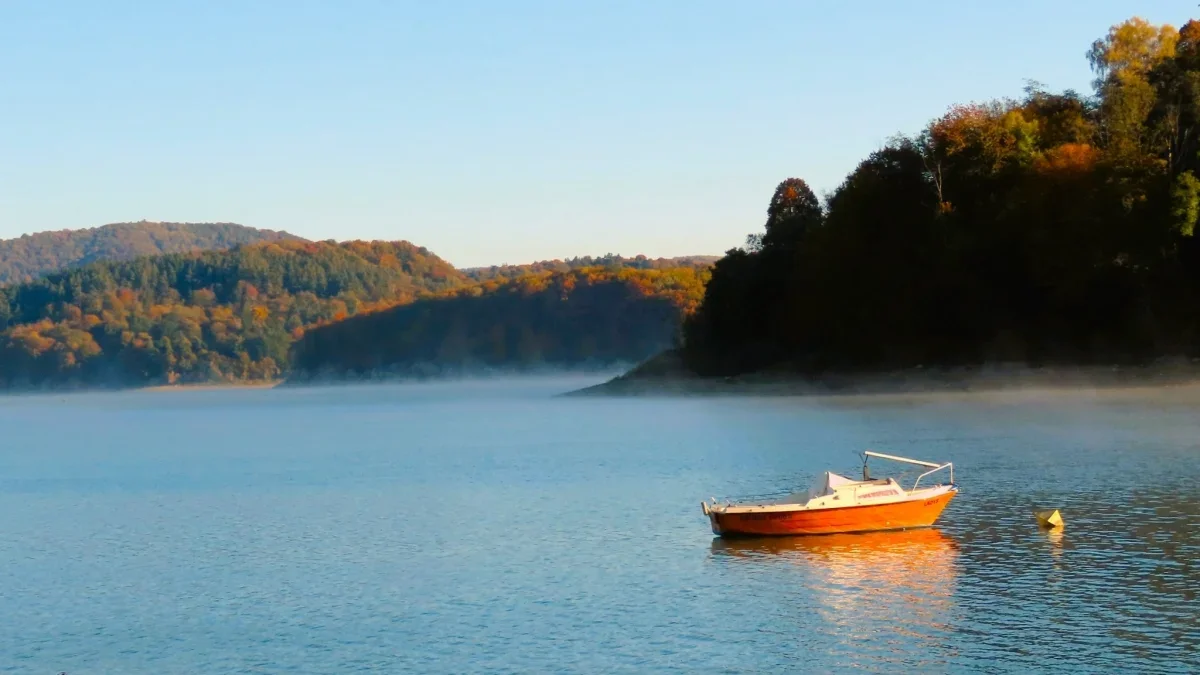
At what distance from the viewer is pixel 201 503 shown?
58281 millimetres

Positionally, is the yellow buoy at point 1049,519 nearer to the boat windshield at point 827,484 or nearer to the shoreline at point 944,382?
the boat windshield at point 827,484

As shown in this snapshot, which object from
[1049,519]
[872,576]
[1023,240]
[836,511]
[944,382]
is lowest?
[872,576]

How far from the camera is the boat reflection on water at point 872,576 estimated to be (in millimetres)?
28547

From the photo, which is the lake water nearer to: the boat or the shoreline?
the boat

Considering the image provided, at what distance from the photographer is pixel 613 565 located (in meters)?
36.9

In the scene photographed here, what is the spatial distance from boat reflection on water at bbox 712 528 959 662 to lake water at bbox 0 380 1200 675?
11cm

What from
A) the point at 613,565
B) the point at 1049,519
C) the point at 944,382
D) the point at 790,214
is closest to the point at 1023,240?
the point at 944,382

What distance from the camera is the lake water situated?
27.6 meters

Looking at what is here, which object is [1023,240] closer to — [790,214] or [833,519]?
[790,214]

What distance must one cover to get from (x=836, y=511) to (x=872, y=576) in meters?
5.85

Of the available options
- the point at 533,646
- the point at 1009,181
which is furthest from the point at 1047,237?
the point at 533,646

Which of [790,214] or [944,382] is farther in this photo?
[790,214]

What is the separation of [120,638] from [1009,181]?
3484 inches

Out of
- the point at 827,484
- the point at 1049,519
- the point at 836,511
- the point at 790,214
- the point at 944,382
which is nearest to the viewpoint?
the point at 1049,519
